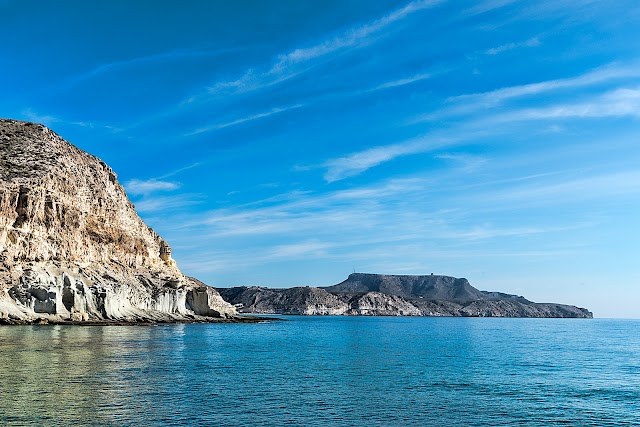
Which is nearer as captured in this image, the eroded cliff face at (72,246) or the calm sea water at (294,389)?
the calm sea water at (294,389)

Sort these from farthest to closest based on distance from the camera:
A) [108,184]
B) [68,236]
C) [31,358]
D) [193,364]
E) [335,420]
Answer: [108,184] → [68,236] → [193,364] → [31,358] → [335,420]

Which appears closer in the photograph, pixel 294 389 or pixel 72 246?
pixel 294 389

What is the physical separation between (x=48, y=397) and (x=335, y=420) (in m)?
14.7

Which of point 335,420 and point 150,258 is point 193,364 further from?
point 150,258

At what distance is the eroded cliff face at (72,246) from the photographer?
88.5 metres

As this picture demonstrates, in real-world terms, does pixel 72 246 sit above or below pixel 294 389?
above

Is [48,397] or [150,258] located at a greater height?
[150,258]

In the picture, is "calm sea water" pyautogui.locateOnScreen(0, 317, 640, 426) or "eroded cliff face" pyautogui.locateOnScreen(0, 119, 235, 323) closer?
"calm sea water" pyautogui.locateOnScreen(0, 317, 640, 426)

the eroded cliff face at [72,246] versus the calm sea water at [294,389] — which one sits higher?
the eroded cliff face at [72,246]

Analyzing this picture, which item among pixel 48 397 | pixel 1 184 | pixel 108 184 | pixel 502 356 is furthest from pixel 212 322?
pixel 48 397

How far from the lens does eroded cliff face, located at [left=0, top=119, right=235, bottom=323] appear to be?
88.5m

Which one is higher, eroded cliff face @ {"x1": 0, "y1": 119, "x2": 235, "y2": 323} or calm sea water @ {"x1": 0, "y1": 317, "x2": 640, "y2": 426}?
eroded cliff face @ {"x1": 0, "y1": 119, "x2": 235, "y2": 323}

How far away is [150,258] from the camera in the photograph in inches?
5084

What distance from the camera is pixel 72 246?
10162 centimetres
